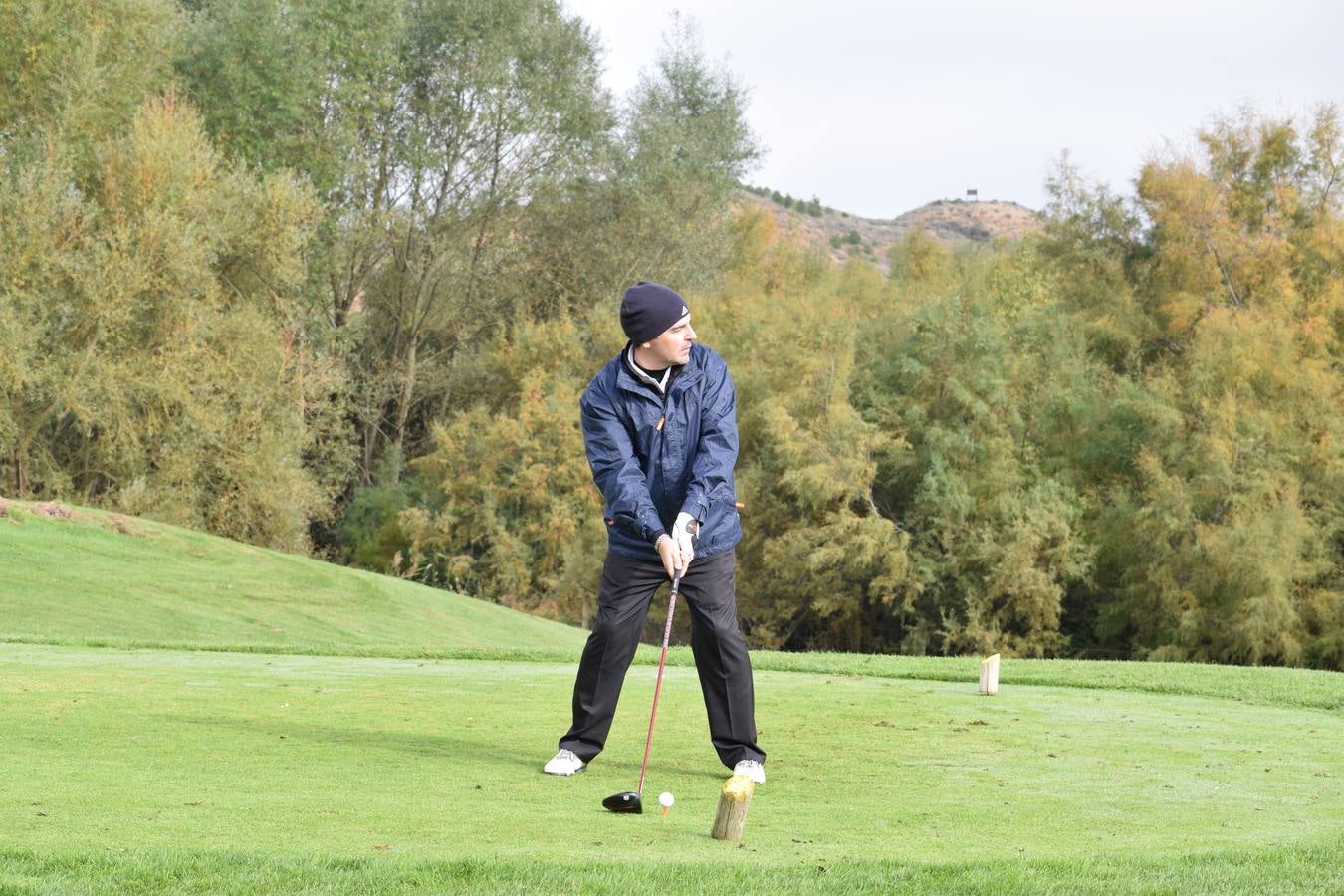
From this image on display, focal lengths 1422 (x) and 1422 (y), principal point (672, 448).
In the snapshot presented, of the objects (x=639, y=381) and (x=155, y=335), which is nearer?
(x=639, y=381)

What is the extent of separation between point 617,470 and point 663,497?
1.06 ft

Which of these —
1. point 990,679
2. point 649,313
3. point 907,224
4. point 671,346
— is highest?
point 907,224

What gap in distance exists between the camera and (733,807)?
4602 millimetres

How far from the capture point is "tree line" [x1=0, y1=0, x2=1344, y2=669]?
1205 inches

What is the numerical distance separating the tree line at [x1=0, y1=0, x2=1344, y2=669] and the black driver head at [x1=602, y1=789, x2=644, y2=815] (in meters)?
26.4

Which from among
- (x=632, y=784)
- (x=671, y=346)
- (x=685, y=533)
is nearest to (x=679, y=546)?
(x=685, y=533)

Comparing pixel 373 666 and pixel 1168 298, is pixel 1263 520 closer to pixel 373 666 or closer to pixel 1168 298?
pixel 1168 298

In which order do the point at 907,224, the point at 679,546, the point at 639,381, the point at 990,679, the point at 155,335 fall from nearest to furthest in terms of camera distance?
1. the point at 679,546
2. the point at 639,381
3. the point at 990,679
4. the point at 155,335
5. the point at 907,224

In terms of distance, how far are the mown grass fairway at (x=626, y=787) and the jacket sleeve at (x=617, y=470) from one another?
1091mm

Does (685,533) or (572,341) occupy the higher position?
(572,341)

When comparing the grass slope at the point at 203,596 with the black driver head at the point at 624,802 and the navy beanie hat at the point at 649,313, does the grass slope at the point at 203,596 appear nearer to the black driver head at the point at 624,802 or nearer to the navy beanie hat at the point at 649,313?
the navy beanie hat at the point at 649,313

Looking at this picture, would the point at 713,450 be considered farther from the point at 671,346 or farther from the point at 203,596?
the point at 203,596

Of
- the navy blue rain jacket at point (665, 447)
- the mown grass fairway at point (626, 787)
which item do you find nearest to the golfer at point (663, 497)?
the navy blue rain jacket at point (665, 447)

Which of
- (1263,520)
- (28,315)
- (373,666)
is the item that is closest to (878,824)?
(373,666)
